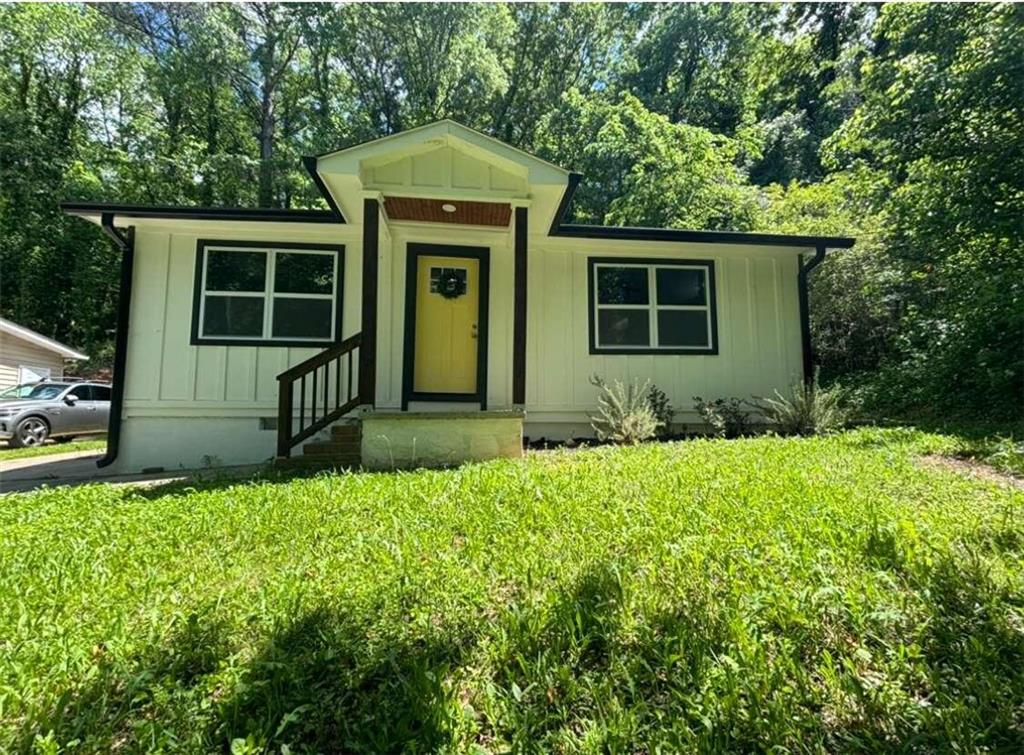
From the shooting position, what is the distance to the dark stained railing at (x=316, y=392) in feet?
17.9

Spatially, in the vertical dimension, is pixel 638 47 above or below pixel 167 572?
above

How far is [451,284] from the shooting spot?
748 centimetres

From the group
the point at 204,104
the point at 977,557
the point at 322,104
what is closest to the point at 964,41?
the point at 977,557

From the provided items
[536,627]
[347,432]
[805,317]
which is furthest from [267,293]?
[805,317]

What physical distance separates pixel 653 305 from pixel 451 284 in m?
2.99

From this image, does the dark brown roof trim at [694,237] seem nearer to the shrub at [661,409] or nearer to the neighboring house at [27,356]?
the shrub at [661,409]

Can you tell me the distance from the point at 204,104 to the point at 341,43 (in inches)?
239

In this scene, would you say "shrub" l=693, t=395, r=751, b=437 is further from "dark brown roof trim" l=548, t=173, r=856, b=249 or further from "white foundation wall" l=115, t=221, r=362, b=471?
"white foundation wall" l=115, t=221, r=362, b=471

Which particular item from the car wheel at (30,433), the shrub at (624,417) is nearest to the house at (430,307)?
the shrub at (624,417)

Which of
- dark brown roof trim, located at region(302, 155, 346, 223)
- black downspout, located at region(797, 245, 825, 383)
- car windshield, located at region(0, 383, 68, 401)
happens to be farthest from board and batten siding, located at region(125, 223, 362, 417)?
car windshield, located at region(0, 383, 68, 401)

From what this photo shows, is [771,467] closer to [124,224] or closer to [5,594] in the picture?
[5,594]

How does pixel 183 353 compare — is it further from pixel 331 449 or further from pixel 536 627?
pixel 536 627

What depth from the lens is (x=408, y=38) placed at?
1880cm

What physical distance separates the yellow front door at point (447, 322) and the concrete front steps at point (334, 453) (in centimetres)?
168
